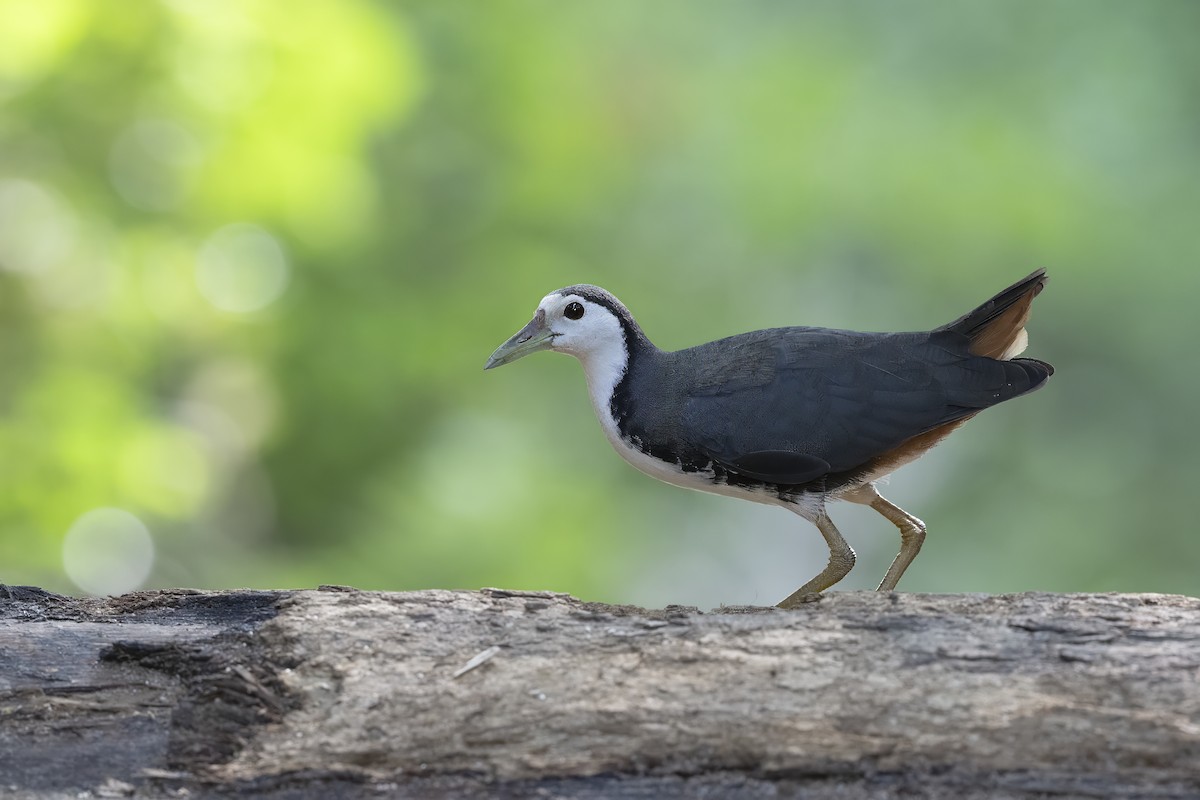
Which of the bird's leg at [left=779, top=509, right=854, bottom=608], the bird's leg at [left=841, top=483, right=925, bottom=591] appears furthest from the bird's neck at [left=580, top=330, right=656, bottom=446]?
the bird's leg at [left=841, top=483, right=925, bottom=591]

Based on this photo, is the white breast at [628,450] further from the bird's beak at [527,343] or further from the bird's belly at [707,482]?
the bird's beak at [527,343]

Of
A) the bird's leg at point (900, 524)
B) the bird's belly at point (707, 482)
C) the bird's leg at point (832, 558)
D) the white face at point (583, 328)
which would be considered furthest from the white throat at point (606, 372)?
the bird's leg at point (900, 524)

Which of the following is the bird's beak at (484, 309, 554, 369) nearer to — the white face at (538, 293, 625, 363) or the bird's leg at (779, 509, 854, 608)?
the white face at (538, 293, 625, 363)

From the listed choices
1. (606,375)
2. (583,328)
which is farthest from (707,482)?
(583,328)

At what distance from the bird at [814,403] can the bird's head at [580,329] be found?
8 centimetres

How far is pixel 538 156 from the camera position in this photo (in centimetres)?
Answer: 1002

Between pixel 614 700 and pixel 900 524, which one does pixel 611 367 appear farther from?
pixel 614 700

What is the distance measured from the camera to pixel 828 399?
4.94 m

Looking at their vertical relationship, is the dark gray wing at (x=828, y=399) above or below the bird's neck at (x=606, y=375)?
below

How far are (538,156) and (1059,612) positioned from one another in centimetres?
691

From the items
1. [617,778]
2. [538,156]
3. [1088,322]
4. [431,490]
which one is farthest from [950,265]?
[617,778]

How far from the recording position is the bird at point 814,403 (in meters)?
4.89

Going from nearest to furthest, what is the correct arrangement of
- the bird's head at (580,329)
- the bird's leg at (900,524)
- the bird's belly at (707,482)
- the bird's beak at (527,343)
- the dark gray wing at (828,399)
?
the dark gray wing at (828,399), the bird's belly at (707,482), the bird's leg at (900,524), the bird's head at (580,329), the bird's beak at (527,343)

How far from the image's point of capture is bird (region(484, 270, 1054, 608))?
4.89m
